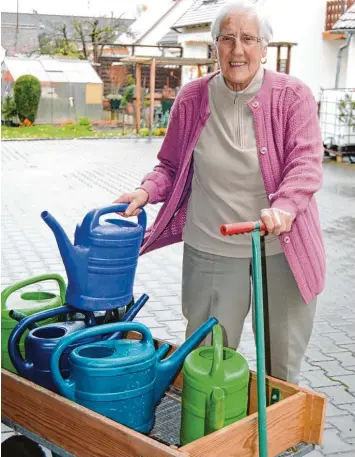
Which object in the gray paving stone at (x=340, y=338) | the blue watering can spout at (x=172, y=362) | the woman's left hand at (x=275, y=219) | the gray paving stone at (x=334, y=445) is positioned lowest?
the gray paving stone at (x=340, y=338)

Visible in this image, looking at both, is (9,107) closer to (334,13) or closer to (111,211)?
(334,13)

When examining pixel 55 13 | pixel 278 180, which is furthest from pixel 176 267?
pixel 55 13

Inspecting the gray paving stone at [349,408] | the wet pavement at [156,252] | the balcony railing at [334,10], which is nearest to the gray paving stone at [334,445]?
the wet pavement at [156,252]

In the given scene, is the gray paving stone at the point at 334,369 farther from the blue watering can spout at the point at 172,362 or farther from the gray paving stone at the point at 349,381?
the blue watering can spout at the point at 172,362

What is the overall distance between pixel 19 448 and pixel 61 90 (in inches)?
819

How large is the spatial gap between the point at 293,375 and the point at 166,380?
64 cm

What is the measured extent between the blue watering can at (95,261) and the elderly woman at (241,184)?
189 millimetres

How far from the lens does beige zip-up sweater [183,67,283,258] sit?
2545 millimetres

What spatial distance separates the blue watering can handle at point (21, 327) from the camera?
246 cm

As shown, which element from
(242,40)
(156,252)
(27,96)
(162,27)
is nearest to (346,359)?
(242,40)

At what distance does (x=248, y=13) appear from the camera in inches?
96.6

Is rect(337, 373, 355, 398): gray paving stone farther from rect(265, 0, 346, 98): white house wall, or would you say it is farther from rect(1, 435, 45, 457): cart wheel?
rect(265, 0, 346, 98): white house wall

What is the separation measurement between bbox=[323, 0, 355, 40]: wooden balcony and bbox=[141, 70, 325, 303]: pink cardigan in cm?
1976

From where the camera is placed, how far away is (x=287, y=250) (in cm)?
250
